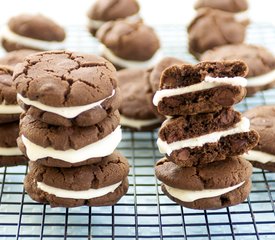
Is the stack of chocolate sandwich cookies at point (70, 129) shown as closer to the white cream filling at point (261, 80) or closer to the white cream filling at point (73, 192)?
the white cream filling at point (73, 192)

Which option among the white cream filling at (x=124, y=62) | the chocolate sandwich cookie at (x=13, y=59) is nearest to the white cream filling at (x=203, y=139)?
the chocolate sandwich cookie at (x=13, y=59)

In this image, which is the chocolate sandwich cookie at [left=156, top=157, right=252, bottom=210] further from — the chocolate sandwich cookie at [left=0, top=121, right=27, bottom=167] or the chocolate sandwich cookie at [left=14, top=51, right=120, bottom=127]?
the chocolate sandwich cookie at [left=0, top=121, right=27, bottom=167]

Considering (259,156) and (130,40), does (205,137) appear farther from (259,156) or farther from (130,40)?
(130,40)

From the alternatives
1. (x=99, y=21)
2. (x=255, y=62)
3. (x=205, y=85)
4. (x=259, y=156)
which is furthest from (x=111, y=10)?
(x=205, y=85)

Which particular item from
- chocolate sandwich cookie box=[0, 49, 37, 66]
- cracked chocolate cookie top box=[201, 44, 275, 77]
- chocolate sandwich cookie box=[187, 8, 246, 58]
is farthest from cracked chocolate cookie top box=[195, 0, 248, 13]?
chocolate sandwich cookie box=[0, 49, 37, 66]

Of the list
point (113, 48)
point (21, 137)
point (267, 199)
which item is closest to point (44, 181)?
point (21, 137)

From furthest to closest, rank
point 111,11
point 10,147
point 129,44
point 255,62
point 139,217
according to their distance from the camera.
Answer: point 111,11 → point 129,44 → point 255,62 → point 10,147 → point 139,217
